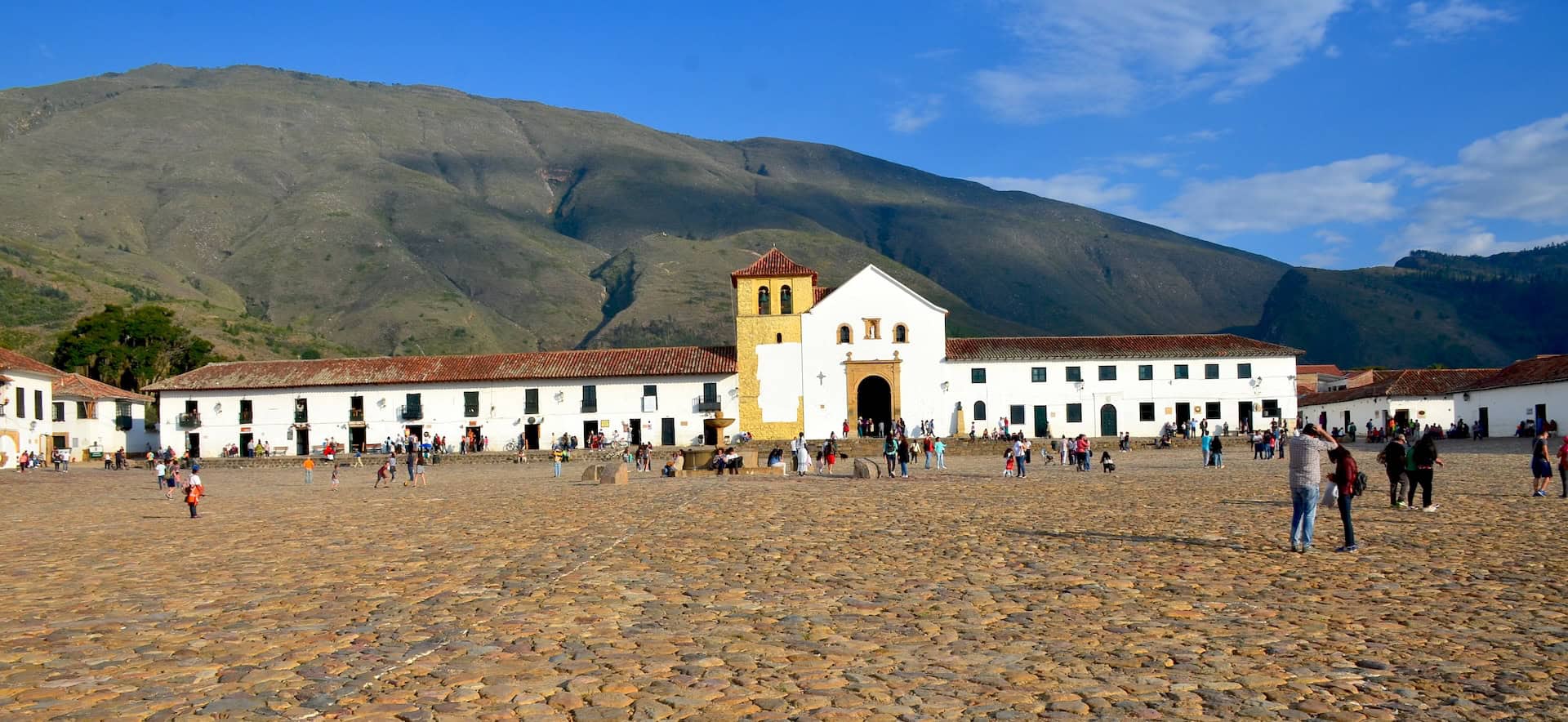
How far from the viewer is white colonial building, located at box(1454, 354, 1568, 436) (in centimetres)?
4538

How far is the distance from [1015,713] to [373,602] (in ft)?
18.6

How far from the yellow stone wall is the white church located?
72 millimetres

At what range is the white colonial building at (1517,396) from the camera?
45375 mm

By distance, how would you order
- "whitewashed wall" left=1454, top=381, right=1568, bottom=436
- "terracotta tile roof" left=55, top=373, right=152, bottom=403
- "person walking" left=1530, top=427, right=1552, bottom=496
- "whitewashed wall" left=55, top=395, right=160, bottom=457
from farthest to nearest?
"whitewashed wall" left=55, top=395, right=160, bottom=457 < "terracotta tile roof" left=55, top=373, right=152, bottom=403 < "whitewashed wall" left=1454, top=381, right=1568, bottom=436 < "person walking" left=1530, top=427, right=1552, bottom=496

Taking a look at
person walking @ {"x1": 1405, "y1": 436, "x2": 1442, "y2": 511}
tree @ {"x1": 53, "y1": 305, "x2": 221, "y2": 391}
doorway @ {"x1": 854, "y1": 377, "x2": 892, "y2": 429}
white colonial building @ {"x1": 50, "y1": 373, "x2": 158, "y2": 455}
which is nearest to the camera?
person walking @ {"x1": 1405, "y1": 436, "x2": 1442, "y2": 511}

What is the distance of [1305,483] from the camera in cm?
1166

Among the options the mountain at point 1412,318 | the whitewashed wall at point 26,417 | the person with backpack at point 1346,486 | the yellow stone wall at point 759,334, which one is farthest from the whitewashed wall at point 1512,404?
the mountain at point 1412,318

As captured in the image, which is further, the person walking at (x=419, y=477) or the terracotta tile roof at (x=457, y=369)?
the terracotta tile roof at (x=457, y=369)

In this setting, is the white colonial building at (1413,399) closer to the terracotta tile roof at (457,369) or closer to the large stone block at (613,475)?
the terracotta tile roof at (457,369)

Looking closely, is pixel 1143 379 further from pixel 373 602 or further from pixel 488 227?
pixel 488 227

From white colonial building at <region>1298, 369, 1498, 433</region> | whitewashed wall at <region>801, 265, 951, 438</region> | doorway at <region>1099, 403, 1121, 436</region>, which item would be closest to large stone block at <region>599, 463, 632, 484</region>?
whitewashed wall at <region>801, 265, 951, 438</region>

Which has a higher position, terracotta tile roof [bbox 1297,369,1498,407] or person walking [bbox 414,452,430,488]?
terracotta tile roof [bbox 1297,369,1498,407]

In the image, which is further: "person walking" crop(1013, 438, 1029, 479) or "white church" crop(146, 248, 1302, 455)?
"white church" crop(146, 248, 1302, 455)

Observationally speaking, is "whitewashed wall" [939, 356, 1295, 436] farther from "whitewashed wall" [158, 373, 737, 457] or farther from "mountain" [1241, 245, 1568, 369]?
"mountain" [1241, 245, 1568, 369]
